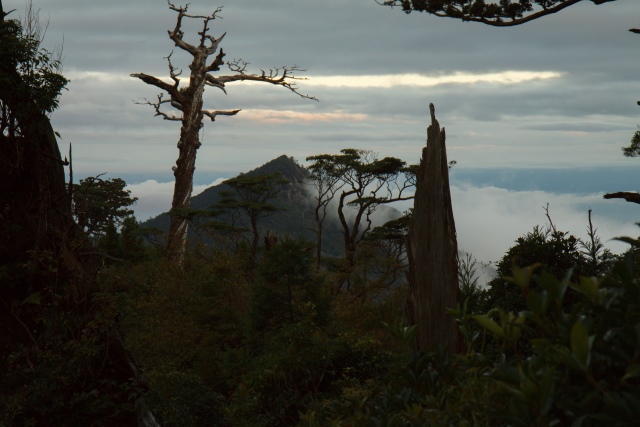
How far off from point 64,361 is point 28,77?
3.66 m

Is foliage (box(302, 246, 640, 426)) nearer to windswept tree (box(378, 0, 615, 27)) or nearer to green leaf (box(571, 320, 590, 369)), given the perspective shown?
green leaf (box(571, 320, 590, 369))

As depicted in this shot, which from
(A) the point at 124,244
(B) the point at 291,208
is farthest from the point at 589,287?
(B) the point at 291,208

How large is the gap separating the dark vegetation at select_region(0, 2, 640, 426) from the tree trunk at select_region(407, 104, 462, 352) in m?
0.63

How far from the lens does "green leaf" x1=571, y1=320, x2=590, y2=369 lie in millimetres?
2002

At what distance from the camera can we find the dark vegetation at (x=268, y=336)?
89.0 inches

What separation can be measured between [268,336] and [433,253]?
16.9ft

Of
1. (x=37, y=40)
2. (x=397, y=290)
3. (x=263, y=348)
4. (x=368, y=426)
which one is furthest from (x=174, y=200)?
(x=368, y=426)

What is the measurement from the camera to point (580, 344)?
2018 mm

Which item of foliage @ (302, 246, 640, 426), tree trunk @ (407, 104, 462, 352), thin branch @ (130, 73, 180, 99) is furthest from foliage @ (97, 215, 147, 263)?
foliage @ (302, 246, 640, 426)

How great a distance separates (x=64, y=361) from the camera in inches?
359

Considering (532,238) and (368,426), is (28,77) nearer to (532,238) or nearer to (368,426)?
(532,238)

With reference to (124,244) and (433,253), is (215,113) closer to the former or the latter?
(124,244)

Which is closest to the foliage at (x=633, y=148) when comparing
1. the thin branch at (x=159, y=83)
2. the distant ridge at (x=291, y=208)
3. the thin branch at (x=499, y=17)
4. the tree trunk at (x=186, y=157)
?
the thin branch at (x=499, y=17)

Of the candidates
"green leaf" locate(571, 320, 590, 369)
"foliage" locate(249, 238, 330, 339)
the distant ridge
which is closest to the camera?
"green leaf" locate(571, 320, 590, 369)
